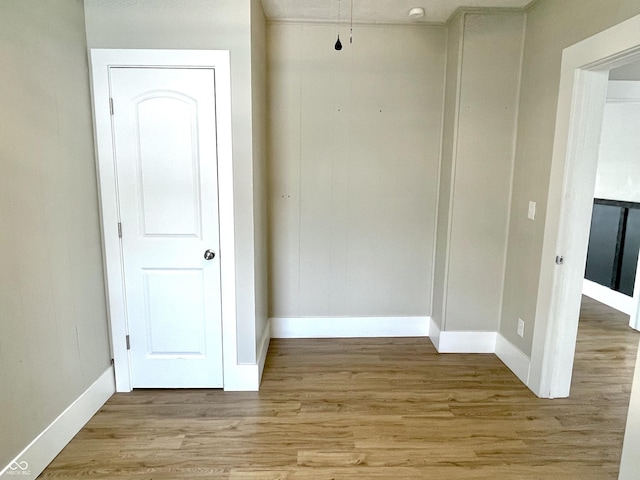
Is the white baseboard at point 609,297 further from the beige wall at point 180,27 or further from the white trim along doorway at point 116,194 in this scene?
the beige wall at point 180,27

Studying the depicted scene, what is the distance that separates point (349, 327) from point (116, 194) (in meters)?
2.19

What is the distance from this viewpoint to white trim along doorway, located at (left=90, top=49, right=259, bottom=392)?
222 cm

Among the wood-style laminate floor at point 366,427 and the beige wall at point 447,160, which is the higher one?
the beige wall at point 447,160

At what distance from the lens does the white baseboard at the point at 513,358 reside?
2.66 metres

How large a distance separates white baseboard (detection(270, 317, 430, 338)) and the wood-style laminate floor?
15.9 inches

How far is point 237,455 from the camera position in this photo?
196cm

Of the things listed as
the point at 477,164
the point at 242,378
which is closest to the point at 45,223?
the point at 242,378

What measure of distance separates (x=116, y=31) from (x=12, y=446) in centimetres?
227

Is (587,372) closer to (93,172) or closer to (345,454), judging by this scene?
(345,454)

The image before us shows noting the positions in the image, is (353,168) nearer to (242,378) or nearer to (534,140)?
(534,140)

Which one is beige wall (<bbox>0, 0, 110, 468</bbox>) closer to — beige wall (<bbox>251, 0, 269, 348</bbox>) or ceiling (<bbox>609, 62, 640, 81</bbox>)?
beige wall (<bbox>251, 0, 269, 348</bbox>)

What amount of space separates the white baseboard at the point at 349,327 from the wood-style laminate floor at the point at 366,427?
15.9 inches

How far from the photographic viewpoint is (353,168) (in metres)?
3.18

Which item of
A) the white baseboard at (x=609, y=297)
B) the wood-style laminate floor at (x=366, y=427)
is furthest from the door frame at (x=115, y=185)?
the white baseboard at (x=609, y=297)
